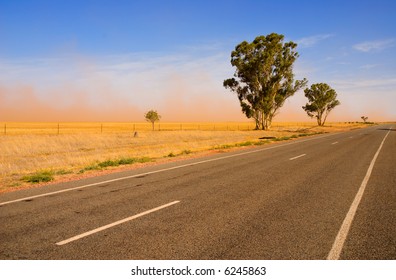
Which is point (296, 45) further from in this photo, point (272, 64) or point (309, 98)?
point (309, 98)

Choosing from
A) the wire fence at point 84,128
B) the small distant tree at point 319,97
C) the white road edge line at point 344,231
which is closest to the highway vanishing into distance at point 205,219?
the white road edge line at point 344,231

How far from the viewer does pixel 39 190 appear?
8438 mm

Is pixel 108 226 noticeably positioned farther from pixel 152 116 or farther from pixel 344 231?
pixel 152 116

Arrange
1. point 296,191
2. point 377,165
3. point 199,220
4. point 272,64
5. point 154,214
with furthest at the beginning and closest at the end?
point 272,64 → point 377,165 → point 296,191 → point 154,214 → point 199,220

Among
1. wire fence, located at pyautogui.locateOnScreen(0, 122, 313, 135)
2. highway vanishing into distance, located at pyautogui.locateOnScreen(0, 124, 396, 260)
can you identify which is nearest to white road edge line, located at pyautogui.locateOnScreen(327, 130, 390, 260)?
highway vanishing into distance, located at pyautogui.locateOnScreen(0, 124, 396, 260)

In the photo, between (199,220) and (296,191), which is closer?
(199,220)

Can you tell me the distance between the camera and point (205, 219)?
Answer: 563cm

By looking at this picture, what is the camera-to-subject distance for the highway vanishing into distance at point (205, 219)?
4270mm

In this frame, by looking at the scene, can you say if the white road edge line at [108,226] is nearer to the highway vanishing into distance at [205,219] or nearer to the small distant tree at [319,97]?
the highway vanishing into distance at [205,219]

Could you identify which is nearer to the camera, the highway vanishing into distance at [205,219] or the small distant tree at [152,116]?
the highway vanishing into distance at [205,219]

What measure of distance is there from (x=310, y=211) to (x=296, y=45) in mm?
53529

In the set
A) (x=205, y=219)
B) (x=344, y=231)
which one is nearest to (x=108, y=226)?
(x=205, y=219)
